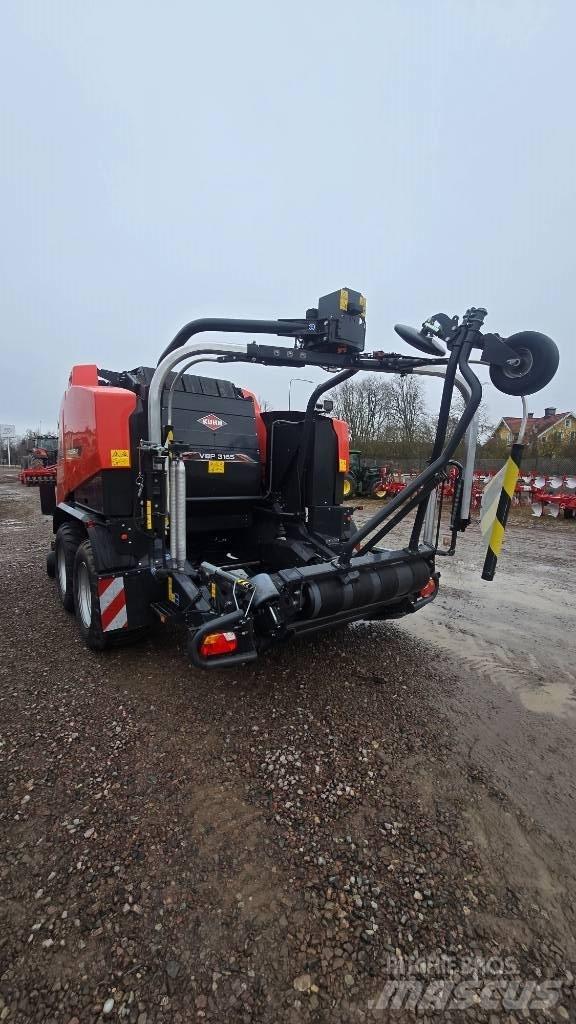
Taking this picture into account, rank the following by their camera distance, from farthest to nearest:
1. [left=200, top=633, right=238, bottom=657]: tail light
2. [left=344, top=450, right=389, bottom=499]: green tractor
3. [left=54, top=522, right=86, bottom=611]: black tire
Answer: [left=344, top=450, right=389, bottom=499]: green tractor < [left=54, top=522, right=86, bottom=611]: black tire < [left=200, top=633, right=238, bottom=657]: tail light

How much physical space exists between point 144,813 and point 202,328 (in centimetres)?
274

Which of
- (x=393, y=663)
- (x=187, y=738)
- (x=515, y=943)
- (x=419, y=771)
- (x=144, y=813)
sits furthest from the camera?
(x=393, y=663)

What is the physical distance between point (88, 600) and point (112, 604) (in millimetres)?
554

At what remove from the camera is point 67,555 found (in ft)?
14.9

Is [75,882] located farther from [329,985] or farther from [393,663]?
[393,663]

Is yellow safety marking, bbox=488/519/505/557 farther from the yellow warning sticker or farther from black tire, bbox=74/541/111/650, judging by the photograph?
black tire, bbox=74/541/111/650

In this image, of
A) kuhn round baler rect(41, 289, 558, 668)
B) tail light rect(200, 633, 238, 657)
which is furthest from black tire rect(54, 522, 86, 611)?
tail light rect(200, 633, 238, 657)

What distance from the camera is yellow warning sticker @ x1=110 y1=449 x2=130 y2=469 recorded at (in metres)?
3.40

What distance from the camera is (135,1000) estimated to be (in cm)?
149

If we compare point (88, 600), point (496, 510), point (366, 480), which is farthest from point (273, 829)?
point (366, 480)

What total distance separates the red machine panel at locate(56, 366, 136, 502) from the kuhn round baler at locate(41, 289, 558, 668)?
0.04 ft

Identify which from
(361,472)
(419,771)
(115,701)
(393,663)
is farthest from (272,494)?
(361,472)

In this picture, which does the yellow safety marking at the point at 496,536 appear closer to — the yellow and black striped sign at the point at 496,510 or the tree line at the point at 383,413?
the yellow and black striped sign at the point at 496,510

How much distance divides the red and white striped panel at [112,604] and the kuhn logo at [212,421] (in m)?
1.58
